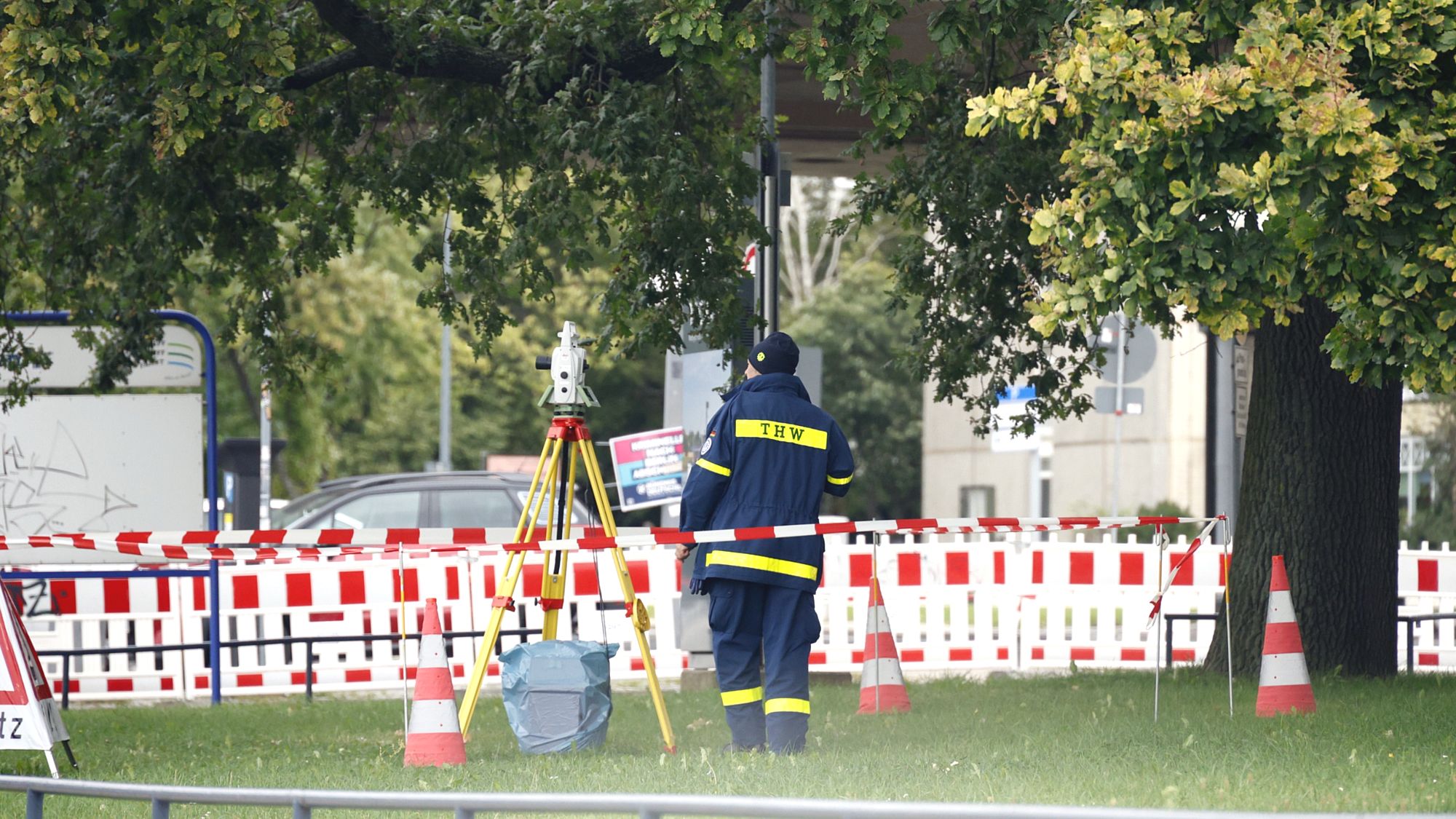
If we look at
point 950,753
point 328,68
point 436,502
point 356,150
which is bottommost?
point 950,753

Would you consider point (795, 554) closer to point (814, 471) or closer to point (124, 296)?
point (814, 471)

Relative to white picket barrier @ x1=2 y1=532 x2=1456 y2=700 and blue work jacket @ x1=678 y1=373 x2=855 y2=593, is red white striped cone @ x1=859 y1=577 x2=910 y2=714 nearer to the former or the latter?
blue work jacket @ x1=678 y1=373 x2=855 y2=593

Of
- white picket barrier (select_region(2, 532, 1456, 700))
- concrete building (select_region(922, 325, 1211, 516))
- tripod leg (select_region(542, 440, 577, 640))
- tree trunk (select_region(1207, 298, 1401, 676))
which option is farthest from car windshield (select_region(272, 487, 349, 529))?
concrete building (select_region(922, 325, 1211, 516))

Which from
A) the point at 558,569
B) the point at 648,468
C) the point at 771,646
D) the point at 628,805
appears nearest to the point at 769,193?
the point at 648,468

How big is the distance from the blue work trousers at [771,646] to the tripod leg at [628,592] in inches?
16.4

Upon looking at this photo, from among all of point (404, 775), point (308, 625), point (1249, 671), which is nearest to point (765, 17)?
point (404, 775)

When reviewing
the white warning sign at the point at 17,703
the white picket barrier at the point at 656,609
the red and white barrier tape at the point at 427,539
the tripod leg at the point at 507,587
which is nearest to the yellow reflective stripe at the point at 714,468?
the red and white barrier tape at the point at 427,539

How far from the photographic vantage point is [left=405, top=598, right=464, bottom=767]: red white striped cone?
7.86 m

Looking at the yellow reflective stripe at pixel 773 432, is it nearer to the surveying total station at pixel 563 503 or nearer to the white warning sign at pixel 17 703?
the surveying total station at pixel 563 503

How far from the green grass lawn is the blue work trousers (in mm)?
238

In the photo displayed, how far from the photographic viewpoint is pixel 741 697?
7.87 m

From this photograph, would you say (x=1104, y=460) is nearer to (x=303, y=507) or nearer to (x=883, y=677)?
(x=303, y=507)

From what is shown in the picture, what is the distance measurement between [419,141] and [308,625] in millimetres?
4954

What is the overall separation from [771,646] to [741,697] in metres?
0.29
